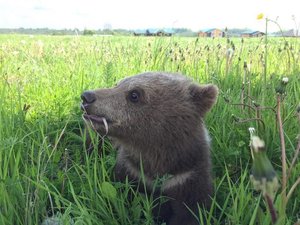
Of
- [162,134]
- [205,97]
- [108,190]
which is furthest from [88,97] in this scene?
[205,97]

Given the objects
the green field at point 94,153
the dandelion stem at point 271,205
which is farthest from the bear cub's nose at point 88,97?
the dandelion stem at point 271,205

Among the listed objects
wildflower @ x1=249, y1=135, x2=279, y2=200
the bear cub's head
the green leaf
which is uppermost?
wildflower @ x1=249, y1=135, x2=279, y2=200

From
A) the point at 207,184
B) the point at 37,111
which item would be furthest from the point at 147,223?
the point at 37,111

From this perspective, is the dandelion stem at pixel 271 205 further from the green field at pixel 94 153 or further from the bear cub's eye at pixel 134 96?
the bear cub's eye at pixel 134 96

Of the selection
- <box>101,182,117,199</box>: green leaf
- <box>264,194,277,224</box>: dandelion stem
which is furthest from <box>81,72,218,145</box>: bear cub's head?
<box>264,194,277,224</box>: dandelion stem

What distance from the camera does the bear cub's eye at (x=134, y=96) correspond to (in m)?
3.05

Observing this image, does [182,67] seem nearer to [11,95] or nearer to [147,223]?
[11,95]

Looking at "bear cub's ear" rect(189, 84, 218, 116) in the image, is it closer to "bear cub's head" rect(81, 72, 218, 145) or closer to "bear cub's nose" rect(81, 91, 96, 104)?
"bear cub's head" rect(81, 72, 218, 145)

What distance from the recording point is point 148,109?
2982 millimetres

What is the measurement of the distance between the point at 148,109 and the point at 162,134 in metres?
0.22

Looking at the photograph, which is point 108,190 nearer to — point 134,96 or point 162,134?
point 162,134

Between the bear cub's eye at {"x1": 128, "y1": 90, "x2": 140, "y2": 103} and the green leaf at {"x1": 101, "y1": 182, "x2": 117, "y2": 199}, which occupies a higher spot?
the bear cub's eye at {"x1": 128, "y1": 90, "x2": 140, "y2": 103}

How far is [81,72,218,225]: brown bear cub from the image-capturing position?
110 inches

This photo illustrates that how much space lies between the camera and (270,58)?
7.52 metres
